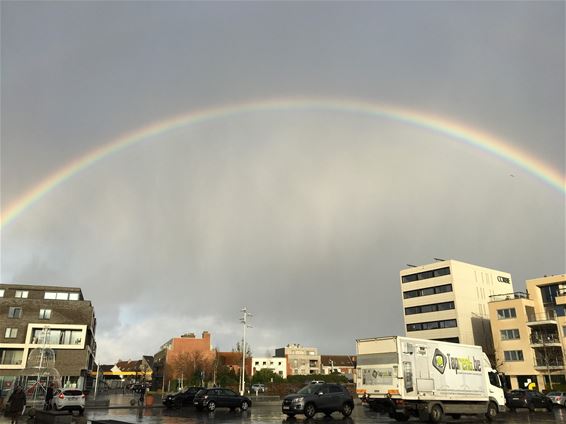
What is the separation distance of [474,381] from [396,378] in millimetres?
6359

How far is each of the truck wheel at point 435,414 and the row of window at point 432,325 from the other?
62572 millimetres

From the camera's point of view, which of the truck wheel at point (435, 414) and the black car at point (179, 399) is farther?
the black car at point (179, 399)

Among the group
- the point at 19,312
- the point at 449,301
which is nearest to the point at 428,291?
the point at 449,301

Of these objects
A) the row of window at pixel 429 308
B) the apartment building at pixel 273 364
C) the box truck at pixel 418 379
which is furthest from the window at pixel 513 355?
the apartment building at pixel 273 364

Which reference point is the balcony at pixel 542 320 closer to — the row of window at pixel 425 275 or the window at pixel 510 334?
the window at pixel 510 334

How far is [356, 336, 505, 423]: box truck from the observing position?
21.7 meters

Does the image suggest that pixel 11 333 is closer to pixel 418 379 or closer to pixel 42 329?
pixel 42 329

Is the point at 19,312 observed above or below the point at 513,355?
above

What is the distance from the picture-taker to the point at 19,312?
2881 inches

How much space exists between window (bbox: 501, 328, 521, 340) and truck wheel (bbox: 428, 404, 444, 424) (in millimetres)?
52485

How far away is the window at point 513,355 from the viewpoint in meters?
66.2

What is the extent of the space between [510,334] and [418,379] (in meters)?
54.6

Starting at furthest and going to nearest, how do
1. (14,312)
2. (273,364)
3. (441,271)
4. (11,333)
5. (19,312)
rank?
1. (273,364)
2. (441,271)
3. (19,312)
4. (14,312)
5. (11,333)

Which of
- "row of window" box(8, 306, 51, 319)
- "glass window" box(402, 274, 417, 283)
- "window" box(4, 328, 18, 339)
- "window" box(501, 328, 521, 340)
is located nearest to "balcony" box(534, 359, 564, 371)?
"window" box(501, 328, 521, 340)
